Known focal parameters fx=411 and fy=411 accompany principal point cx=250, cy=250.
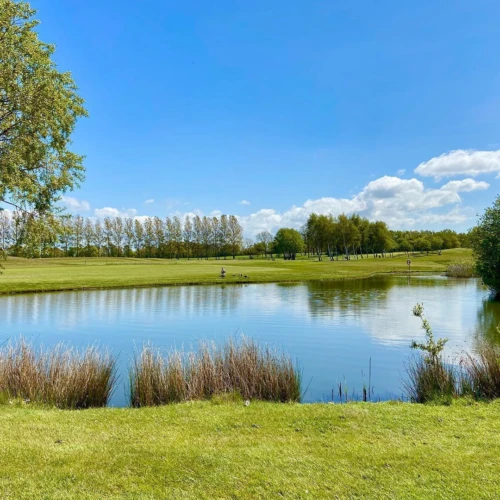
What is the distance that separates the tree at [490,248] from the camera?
3164 centimetres

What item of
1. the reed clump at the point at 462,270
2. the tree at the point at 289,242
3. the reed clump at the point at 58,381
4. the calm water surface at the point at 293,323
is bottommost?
the calm water surface at the point at 293,323

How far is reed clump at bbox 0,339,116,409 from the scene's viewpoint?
8.94 meters

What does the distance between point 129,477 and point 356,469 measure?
281 centimetres

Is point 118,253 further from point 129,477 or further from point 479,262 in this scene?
point 129,477

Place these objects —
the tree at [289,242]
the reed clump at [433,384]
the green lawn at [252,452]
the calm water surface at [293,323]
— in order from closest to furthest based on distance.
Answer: the green lawn at [252,452] < the reed clump at [433,384] < the calm water surface at [293,323] < the tree at [289,242]

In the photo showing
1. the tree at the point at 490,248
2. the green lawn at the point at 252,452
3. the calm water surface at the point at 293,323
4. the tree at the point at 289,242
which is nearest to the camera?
the green lawn at the point at 252,452

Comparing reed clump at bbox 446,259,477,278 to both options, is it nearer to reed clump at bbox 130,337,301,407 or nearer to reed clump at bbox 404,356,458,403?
reed clump at bbox 404,356,458,403

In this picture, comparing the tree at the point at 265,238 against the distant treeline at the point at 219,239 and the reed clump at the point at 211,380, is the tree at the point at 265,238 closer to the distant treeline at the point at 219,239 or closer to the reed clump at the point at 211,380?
the distant treeline at the point at 219,239

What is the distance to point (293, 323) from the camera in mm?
22328

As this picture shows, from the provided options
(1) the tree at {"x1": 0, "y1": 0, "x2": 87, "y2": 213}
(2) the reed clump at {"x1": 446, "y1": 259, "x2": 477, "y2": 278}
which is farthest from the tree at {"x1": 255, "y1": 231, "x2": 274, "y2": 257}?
(1) the tree at {"x1": 0, "y1": 0, "x2": 87, "y2": 213}

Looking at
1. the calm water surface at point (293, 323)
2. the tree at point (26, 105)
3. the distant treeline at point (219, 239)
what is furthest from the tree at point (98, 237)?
the tree at point (26, 105)

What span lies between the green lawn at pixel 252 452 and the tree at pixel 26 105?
6.47 metres

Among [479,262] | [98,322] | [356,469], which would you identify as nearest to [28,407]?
[356,469]

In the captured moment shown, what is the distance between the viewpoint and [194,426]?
6.83 meters
